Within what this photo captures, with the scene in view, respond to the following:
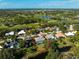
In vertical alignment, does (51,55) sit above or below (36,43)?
above

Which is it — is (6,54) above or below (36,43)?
above

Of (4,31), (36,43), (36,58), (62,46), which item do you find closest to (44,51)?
(36,58)

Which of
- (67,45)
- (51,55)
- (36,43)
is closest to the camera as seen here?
(51,55)

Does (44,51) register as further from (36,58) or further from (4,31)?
(4,31)

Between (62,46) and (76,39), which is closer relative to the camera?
(62,46)

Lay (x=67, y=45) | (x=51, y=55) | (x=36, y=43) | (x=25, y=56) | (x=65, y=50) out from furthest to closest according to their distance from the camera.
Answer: (x=36, y=43) < (x=67, y=45) < (x=65, y=50) < (x=25, y=56) < (x=51, y=55)

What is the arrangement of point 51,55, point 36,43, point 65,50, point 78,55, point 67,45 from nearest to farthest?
point 51,55
point 78,55
point 65,50
point 67,45
point 36,43

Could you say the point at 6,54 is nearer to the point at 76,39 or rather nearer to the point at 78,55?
the point at 78,55

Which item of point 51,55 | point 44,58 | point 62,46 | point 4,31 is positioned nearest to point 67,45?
point 62,46

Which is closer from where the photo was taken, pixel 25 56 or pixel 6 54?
pixel 6 54
